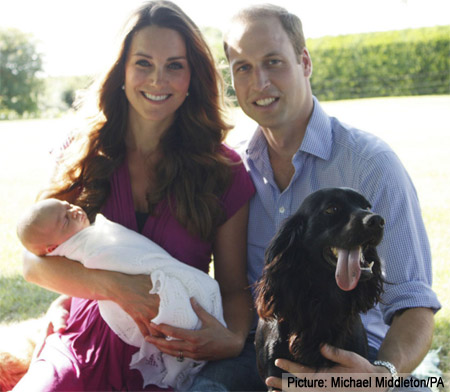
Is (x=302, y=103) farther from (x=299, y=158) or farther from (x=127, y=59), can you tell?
(x=127, y=59)

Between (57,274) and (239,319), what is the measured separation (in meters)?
1.01

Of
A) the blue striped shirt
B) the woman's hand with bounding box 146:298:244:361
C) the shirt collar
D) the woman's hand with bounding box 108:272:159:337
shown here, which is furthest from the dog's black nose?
the woman's hand with bounding box 108:272:159:337

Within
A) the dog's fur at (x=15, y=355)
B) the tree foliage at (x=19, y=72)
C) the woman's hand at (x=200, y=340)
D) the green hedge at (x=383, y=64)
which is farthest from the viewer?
the tree foliage at (x=19, y=72)

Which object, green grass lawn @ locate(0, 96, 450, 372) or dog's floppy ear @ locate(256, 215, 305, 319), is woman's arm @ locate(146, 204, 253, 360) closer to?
dog's floppy ear @ locate(256, 215, 305, 319)

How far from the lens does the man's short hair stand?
118 inches

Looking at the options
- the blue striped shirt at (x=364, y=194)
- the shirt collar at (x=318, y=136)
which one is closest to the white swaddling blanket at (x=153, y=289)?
the blue striped shirt at (x=364, y=194)

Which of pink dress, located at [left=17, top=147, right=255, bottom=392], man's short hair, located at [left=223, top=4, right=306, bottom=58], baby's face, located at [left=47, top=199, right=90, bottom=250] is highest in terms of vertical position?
man's short hair, located at [left=223, top=4, right=306, bottom=58]

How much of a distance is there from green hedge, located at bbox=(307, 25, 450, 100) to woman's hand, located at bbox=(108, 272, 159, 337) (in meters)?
27.6

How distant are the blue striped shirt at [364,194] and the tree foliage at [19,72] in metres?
32.5

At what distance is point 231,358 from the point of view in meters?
2.81

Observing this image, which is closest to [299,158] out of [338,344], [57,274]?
[338,344]

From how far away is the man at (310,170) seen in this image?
96.3 inches

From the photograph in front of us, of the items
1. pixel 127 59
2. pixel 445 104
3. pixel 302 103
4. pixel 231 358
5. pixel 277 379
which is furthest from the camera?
pixel 445 104

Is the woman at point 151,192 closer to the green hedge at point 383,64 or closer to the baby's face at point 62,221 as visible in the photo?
the baby's face at point 62,221
